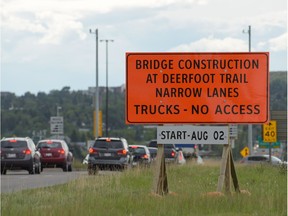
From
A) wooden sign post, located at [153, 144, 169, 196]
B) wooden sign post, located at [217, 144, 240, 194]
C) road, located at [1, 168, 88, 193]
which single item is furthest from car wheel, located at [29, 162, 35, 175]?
wooden sign post, located at [217, 144, 240, 194]

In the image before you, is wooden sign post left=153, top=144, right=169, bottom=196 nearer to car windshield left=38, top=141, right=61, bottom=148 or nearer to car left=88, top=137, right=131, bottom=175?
car left=88, top=137, right=131, bottom=175

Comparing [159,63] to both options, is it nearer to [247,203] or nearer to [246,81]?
[246,81]

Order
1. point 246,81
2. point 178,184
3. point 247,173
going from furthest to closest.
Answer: point 247,173 → point 178,184 → point 246,81

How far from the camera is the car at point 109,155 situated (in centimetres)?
4034

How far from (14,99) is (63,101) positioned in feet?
35.3

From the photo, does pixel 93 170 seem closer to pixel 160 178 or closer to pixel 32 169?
pixel 32 169

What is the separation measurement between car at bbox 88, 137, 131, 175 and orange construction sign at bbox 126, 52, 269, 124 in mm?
20676

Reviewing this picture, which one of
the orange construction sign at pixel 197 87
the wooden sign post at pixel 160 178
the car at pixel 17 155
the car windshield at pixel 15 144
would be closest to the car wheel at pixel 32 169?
the car at pixel 17 155

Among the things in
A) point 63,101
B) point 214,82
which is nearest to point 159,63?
point 214,82

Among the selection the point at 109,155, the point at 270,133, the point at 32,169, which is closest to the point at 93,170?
the point at 109,155

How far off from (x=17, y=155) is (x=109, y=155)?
12.9ft

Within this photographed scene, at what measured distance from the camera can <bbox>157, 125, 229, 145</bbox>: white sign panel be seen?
64.1 feet

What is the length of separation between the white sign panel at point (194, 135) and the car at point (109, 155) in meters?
20.7

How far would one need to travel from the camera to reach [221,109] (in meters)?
19.6
